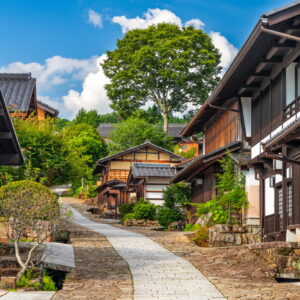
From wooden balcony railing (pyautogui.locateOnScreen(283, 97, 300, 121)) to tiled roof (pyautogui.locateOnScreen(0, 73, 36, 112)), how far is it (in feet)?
47.1

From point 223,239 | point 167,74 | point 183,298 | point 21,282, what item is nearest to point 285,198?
point 223,239

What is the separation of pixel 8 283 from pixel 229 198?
12020 millimetres

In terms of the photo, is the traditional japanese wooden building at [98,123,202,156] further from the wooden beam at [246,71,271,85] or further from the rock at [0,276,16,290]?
the rock at [0,276,16,290]

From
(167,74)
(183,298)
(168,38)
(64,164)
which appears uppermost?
(168,38)

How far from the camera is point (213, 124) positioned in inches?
1156

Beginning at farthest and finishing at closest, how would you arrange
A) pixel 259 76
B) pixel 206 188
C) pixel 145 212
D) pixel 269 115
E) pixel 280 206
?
pixel 145 212, pixel 206 188, pixel 259 76, pixel 269 115, pixel 280 206

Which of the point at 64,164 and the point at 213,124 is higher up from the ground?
the point at 213,124

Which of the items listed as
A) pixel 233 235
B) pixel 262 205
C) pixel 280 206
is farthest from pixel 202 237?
pixel 280 206

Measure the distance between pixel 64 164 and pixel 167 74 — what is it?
3023cm

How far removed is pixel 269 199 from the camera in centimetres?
2056

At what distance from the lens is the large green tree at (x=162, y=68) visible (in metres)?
54.9

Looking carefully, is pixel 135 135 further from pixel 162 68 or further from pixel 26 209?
pixel 26 209

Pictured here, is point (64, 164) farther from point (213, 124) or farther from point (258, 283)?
point (258, 283)

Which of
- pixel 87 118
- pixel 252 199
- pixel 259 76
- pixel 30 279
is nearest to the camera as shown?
pixel 30 279
